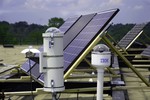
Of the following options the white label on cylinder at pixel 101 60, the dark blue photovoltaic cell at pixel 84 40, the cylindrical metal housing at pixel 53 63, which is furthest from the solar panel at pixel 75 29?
the white label on cylinder at pixel 101 60

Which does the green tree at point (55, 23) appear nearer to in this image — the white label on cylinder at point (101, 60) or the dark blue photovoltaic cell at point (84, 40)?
the dark blue photovoltaic cell at point (84, 40)

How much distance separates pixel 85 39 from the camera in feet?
24.4

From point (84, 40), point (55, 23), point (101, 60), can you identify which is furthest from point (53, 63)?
point (55, 23)

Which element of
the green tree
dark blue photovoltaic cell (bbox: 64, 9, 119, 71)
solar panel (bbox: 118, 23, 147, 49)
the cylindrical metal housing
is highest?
the green tree

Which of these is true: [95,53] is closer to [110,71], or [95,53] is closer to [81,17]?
[110,71]

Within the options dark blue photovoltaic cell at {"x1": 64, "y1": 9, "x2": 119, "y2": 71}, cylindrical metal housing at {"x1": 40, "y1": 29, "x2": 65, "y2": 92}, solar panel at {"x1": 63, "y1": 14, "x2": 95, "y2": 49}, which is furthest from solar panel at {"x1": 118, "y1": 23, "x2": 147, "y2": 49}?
cylindrical metal housing at {"x1": 40, "y1": 29, "x2": 65, "y2": 92}

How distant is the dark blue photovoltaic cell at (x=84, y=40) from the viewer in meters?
7.07

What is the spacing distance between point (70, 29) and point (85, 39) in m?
2.16

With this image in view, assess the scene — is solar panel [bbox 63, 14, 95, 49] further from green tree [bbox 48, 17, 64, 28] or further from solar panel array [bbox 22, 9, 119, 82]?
green tree [bbox 48, 17, 64, 28]

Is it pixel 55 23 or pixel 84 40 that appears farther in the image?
pixel 55 23

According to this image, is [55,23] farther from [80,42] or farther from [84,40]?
[84,40]

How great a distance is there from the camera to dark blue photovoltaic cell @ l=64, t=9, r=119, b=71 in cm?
707

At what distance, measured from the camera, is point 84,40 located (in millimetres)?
7453

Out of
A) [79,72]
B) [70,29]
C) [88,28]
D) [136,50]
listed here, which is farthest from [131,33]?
[88,28]
